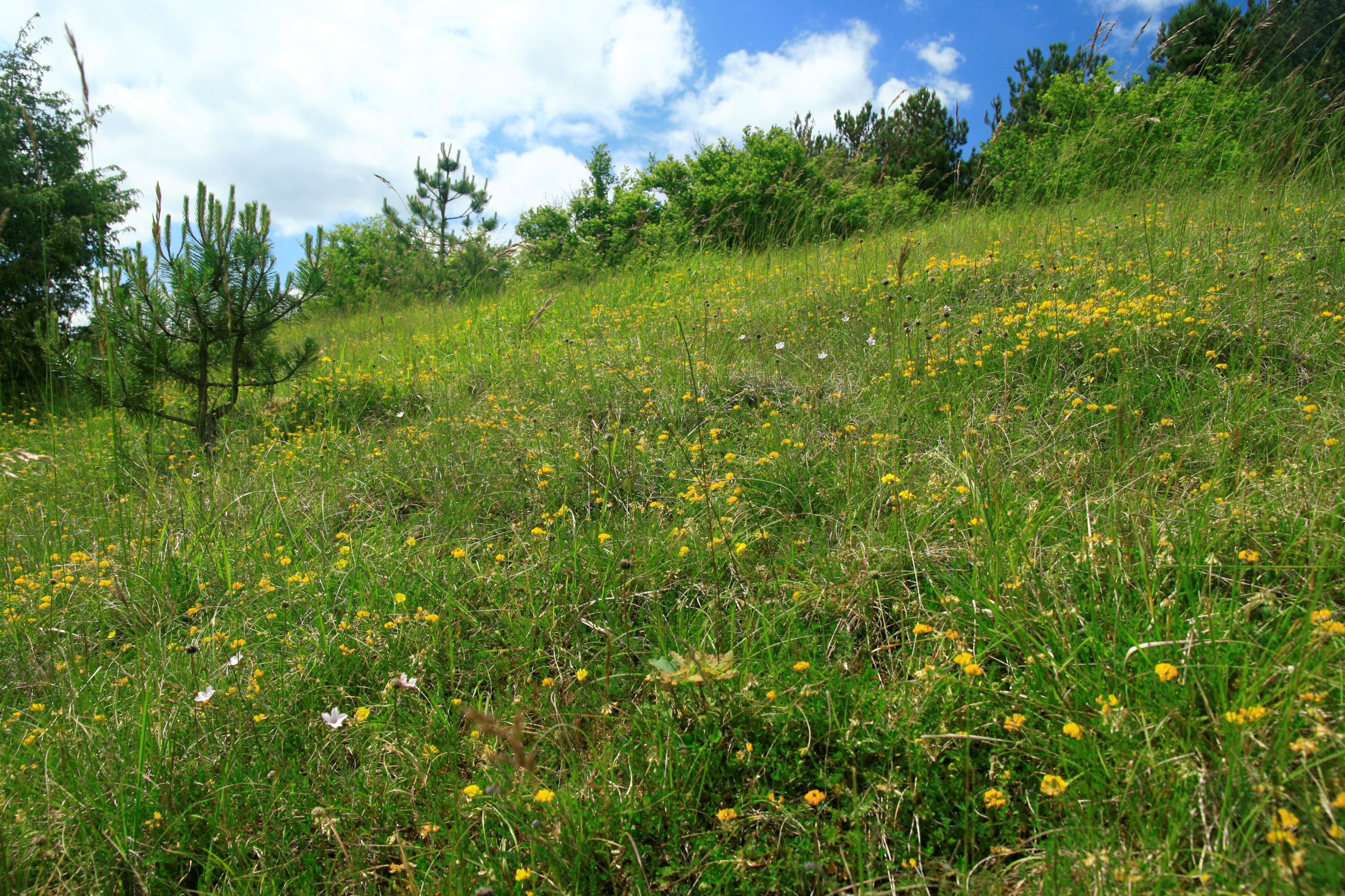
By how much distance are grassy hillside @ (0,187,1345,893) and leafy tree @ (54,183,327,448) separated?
96 cm

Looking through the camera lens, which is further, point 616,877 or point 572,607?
point 572,607

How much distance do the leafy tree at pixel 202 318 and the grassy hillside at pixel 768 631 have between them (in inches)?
37.7

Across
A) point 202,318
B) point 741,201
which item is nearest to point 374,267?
point 741,201

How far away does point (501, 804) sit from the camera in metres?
1.53

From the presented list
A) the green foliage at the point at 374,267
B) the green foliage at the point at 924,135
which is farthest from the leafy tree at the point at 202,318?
the green foliage at the point at 924,135

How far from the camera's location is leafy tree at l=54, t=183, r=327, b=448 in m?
4.37

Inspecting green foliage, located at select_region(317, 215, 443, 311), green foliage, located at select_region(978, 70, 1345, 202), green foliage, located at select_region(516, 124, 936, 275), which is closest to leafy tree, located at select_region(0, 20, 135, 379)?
green foliage, located at select_region(317, 215, 443, 311)

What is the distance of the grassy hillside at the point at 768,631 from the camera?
134cm

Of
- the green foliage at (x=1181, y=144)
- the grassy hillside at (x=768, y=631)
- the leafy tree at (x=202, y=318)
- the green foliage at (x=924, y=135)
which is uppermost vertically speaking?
the green foliage at (x=924, y=135)

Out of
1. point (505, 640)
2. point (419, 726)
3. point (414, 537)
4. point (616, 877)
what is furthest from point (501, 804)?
point (414, 537)

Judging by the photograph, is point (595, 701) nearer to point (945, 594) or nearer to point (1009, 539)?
point (945, 594)

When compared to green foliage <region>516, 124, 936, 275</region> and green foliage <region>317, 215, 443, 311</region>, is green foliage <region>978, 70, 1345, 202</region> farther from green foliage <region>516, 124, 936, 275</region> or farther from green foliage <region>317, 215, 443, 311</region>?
green foliage <region>317, 215, 443, 311</region>

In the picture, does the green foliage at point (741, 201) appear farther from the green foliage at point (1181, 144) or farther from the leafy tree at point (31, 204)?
the leafy tree at point (31, 204)

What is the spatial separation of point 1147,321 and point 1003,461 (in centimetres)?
135
